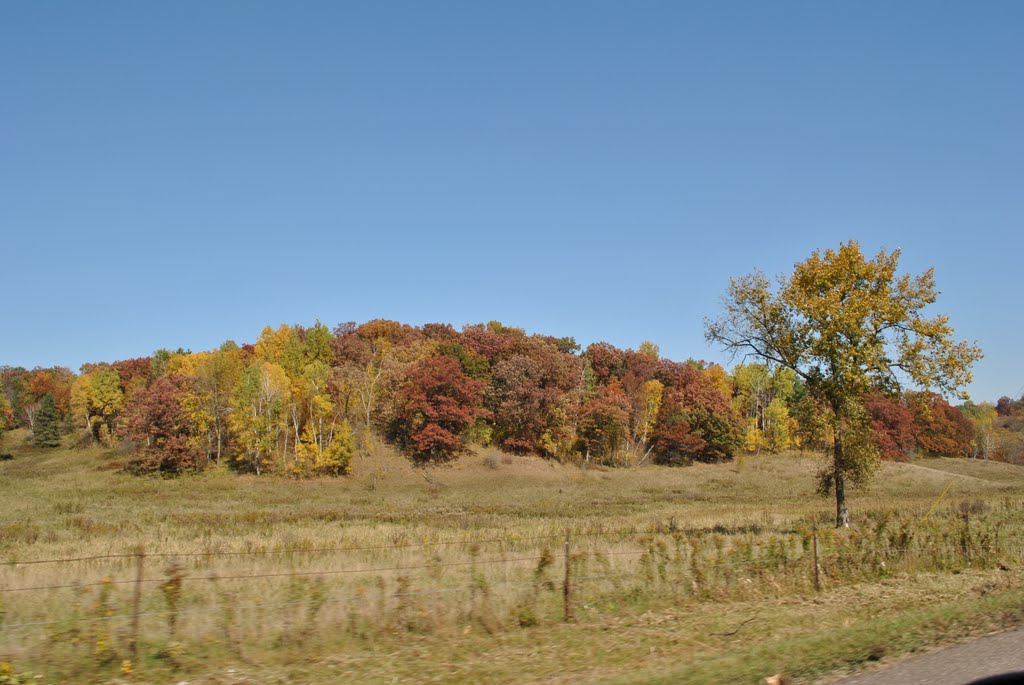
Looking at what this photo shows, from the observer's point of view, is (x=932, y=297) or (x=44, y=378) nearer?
(x=932, y=297)

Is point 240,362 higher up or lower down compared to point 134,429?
higher up

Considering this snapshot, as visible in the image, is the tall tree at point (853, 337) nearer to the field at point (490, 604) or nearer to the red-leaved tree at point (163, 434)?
the field at point (490, 604)

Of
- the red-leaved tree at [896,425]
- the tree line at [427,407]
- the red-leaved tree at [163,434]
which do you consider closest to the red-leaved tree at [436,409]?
the tree line at [427,407]

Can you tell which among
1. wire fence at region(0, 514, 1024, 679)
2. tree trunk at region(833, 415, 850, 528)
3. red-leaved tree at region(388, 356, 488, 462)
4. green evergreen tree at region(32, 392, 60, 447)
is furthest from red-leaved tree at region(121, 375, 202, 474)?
tree trunk at region(833, 415, 850, 528)

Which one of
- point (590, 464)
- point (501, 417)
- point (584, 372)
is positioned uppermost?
point (584, 372)

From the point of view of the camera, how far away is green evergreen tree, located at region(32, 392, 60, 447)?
104 m

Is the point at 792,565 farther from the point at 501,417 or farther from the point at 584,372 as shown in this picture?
the point at 584,372

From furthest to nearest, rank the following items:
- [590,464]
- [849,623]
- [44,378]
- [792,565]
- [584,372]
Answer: [44,378]
[584,372]
[590,464]
[792,565]
[849,623]

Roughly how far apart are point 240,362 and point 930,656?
295 feet

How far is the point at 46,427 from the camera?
104m

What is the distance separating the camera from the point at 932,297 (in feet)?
83.9

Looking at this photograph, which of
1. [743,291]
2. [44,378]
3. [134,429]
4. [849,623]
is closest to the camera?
[849,623]

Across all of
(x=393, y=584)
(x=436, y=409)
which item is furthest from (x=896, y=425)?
(x=393, y=584)

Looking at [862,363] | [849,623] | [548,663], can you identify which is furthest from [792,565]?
[862,363]
